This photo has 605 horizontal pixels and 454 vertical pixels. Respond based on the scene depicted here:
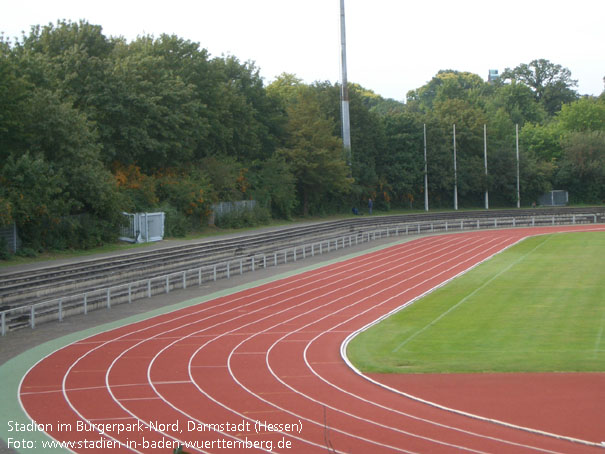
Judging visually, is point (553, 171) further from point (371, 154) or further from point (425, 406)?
point (425, 406)

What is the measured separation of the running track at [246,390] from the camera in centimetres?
950

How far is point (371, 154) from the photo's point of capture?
212 feet

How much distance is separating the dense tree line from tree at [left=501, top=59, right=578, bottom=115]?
27.4 m

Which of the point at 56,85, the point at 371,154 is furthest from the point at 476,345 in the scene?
the point at 371,154

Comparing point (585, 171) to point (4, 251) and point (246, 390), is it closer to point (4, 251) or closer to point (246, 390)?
point (4, 251)

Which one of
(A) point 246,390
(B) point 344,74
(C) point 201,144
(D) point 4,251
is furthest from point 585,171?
(A) point 246,390

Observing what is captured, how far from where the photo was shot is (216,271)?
2898 centimetres

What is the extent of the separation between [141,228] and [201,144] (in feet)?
45.3

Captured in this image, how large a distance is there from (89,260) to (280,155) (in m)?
27.9

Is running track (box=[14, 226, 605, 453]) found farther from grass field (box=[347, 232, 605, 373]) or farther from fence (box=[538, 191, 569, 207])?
fence (box=[538, 191, 569, 207])

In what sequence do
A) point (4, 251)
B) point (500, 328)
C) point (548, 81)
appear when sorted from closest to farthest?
point (500, 328) → point (4, 251) → point (548, 81)

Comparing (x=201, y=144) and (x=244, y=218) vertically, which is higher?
(x=201, y=144)

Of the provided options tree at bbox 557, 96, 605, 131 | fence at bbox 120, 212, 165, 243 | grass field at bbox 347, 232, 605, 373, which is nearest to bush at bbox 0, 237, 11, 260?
fence at bbox 120, 212, 165, 243

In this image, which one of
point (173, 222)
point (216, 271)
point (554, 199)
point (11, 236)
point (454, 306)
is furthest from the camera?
point (554, 199)
